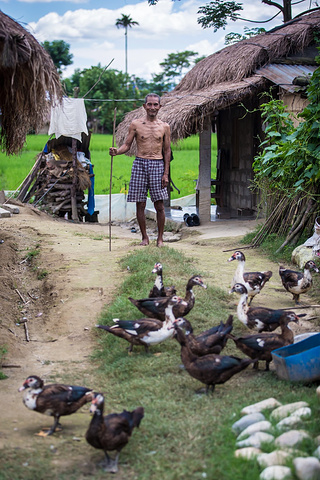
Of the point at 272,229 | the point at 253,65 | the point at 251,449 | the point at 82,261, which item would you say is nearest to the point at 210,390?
the point at 251,449

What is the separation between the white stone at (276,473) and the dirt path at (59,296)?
53.3 inches

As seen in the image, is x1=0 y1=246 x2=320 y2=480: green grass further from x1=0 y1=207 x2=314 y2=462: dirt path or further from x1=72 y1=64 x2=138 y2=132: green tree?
x1=72 y1=64 x2=138 y2=132: green tree

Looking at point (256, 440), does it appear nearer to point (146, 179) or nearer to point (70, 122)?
Result: point (146, 179)

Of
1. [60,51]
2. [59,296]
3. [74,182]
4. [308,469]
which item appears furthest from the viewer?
[60,51]

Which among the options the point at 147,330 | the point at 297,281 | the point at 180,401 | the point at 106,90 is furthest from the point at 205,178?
the point at 106,90

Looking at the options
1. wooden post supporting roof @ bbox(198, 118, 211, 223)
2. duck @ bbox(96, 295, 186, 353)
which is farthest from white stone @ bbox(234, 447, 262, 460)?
wooden post supporting roof @ bbox(198, 118, 211, 223)

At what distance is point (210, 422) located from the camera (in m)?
3.56

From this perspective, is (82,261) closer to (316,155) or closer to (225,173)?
(316,155)

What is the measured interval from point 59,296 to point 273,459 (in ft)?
13.7

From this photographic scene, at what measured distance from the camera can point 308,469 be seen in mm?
2785

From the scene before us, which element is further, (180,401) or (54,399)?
(180,401)

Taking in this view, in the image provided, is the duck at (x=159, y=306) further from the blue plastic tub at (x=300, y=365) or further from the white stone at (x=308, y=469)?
the white stone at (x=308, y=469)

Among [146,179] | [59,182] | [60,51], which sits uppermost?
[60,51]

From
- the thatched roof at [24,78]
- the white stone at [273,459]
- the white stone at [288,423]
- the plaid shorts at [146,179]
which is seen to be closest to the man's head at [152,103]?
the plaid shorts at [146,179]
